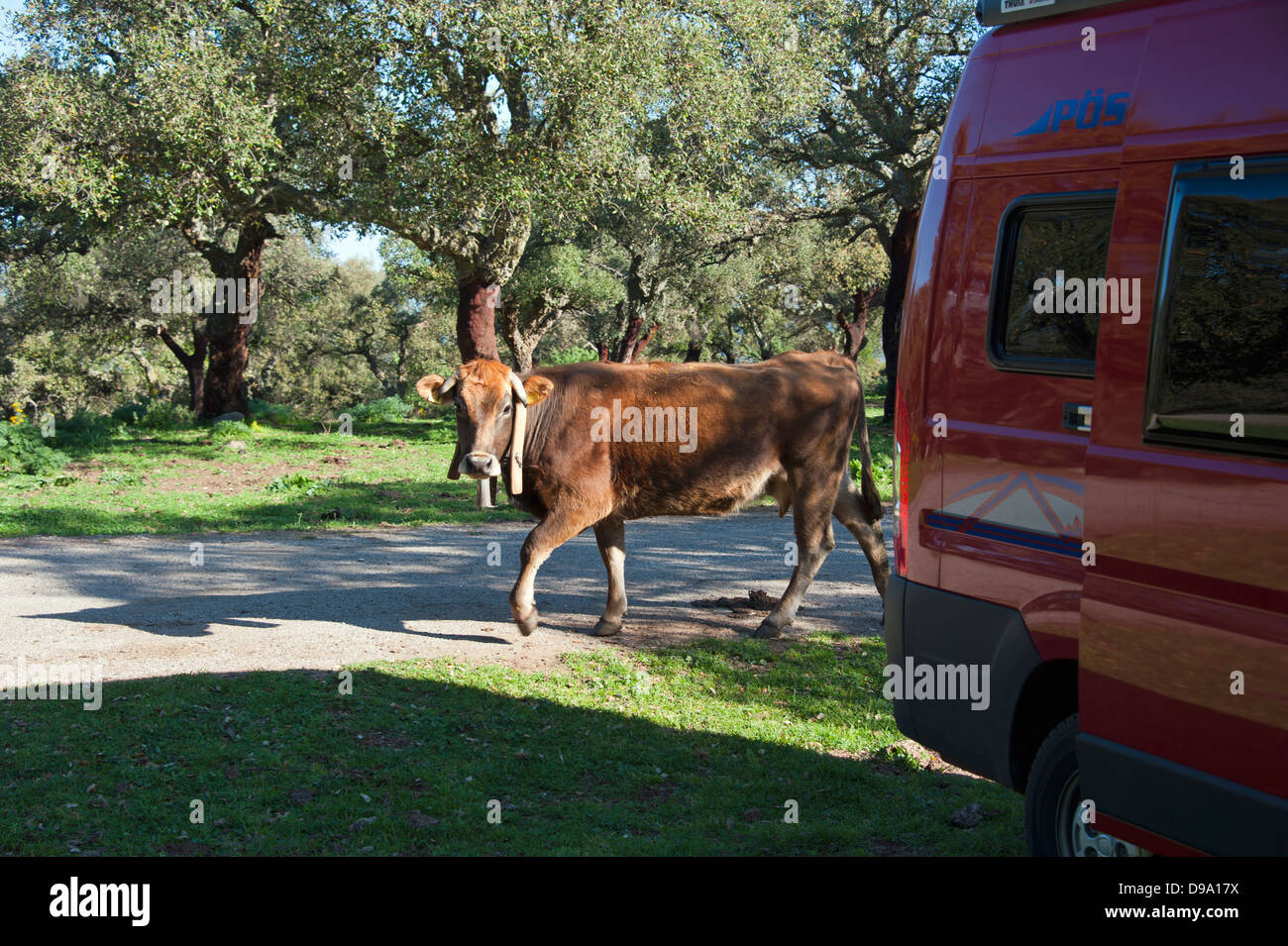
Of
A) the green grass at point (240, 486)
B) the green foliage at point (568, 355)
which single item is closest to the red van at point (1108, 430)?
the green grass at point (240, 486)

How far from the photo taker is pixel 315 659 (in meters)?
7.81

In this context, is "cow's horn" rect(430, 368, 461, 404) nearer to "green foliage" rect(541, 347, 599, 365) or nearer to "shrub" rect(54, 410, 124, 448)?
"shrub" rect(54, 410, 124, 448)

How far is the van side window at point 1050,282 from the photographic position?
4.11 metres

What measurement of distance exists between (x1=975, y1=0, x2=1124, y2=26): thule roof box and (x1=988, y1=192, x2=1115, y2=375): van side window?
2.33 ft

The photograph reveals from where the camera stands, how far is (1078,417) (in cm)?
405

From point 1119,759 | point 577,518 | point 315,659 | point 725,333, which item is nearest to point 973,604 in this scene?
point 1119,759

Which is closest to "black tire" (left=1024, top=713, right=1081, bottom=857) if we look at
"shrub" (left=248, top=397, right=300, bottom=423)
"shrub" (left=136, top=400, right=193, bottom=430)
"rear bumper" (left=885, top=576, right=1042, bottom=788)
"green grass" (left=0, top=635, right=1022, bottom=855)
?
"rear bumper" (left=885, top=576, right=1042, bottom=788)

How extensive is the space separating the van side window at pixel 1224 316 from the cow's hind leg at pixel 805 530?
17.4ft

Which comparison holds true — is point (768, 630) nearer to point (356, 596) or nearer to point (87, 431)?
point (356, 596)

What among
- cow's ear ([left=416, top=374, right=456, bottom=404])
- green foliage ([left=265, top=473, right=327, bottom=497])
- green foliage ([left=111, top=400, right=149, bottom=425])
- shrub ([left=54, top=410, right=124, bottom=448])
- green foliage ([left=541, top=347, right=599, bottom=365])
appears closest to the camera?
cow's ear ([left=416, top=374, right=456, bottom=404])

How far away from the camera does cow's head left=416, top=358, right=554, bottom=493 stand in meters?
8.09

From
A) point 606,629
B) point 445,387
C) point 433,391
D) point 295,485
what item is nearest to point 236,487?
point 295,485

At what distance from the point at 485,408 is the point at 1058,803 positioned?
5.12 metres

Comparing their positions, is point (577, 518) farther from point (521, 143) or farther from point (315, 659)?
point (521, 143)
